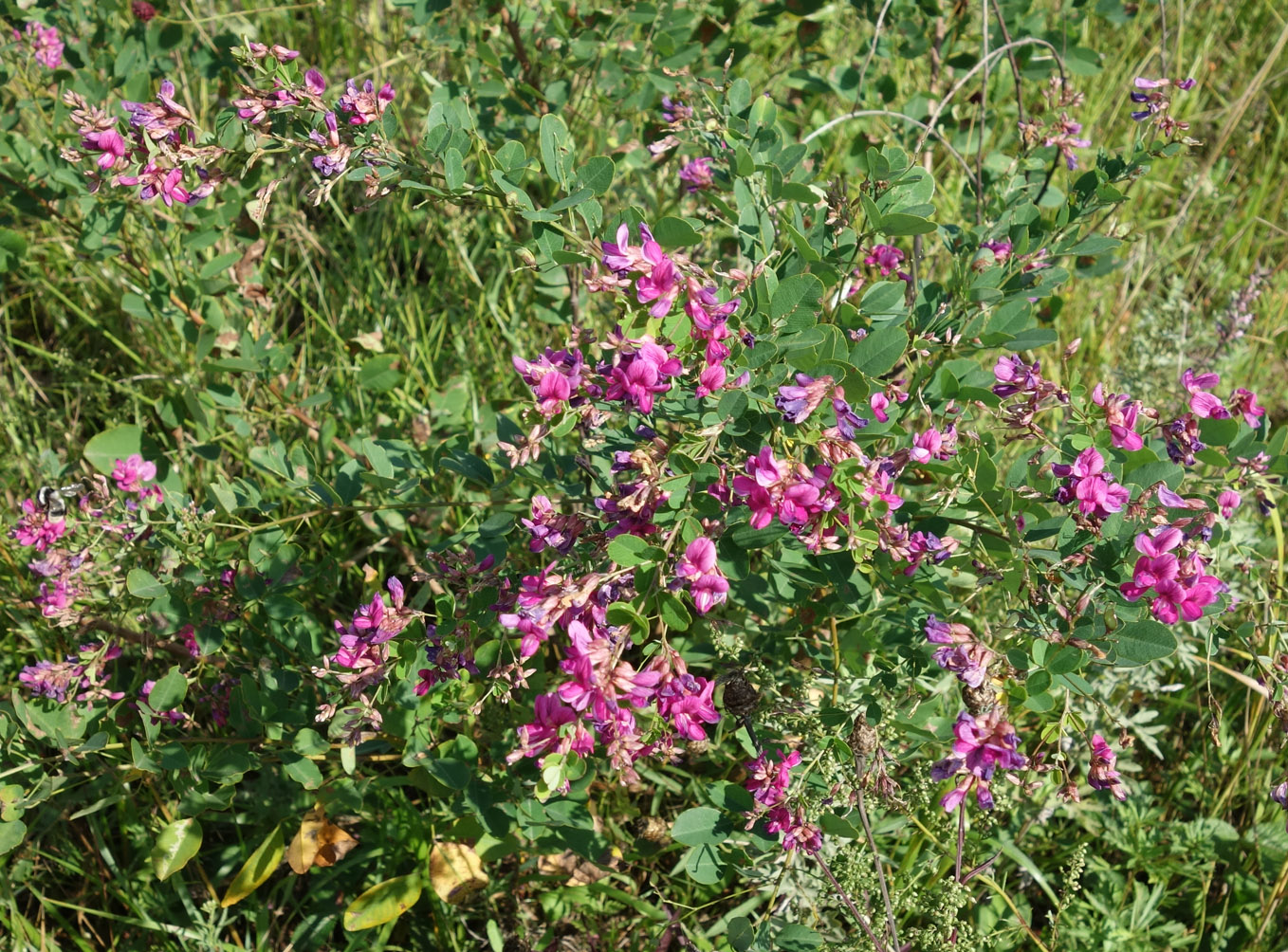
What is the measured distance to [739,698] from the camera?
1.78m

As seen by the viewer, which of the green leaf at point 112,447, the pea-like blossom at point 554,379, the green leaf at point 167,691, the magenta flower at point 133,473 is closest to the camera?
the pea-like blossom at point 554,379

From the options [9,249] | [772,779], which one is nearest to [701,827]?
[772,779]

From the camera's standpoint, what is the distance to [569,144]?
1675 millimetres

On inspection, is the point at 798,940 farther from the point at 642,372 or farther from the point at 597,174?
the point at 597,174

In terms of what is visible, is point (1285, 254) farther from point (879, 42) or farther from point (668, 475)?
point (668, 475)

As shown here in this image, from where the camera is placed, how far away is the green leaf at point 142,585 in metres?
1.78

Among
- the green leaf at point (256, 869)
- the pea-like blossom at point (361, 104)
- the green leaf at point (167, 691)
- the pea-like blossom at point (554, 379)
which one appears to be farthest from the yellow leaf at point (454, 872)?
the pea-like blossom at point (361, 104)

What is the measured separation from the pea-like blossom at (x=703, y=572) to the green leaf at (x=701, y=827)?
50cm

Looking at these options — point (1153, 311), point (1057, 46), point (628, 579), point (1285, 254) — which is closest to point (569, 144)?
point (628, 579)

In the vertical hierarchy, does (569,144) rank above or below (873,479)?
above

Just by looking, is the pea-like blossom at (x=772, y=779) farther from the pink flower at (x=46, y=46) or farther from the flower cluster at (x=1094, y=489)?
the pink flower at (x=46, y=46)

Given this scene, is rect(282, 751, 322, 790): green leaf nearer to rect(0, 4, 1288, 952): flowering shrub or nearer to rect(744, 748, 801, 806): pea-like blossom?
rect(0, 4, 1288, 952): flowering shrub

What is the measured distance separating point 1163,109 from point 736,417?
92 cm

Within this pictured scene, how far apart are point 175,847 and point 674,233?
1.41 m
